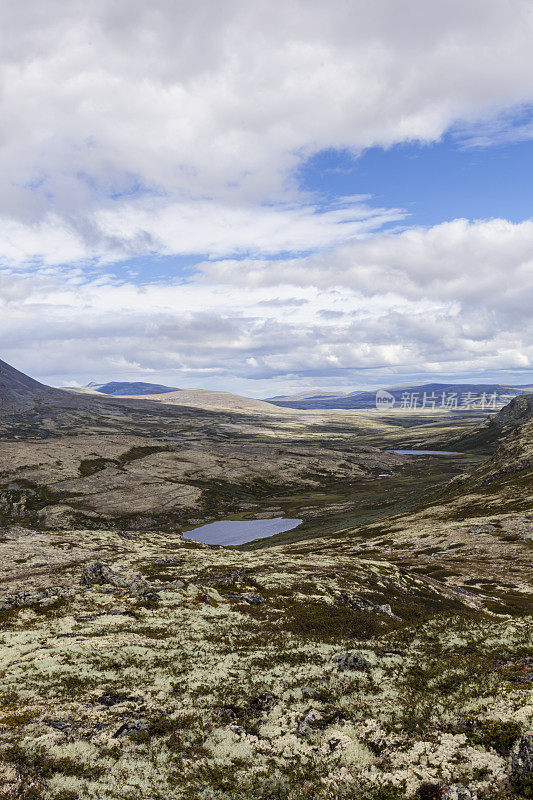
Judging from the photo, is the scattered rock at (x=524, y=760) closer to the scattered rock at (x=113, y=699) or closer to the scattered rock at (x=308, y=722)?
the scattered rock at (x=308, y=722)

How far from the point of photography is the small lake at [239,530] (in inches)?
5212

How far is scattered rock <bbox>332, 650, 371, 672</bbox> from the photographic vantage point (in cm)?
2283

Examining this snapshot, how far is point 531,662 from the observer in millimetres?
20391

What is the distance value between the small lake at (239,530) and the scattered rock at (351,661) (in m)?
108

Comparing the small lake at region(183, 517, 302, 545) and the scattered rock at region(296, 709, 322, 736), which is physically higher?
the scattered rock at region(296, 709, 322, 736)

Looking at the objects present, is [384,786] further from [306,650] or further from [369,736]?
[306,650]

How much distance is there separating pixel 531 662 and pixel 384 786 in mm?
12449

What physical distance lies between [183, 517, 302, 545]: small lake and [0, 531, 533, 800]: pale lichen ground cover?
95.6 metres

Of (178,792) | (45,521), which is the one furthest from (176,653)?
(45,521)

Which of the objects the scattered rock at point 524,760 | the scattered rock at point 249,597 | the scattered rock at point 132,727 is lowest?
the scattered rock at point 249,597

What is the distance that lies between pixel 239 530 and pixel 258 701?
12801 cm

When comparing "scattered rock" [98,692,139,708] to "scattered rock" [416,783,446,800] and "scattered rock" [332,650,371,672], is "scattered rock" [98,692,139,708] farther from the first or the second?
"scattered rock" [416,783,446,800]

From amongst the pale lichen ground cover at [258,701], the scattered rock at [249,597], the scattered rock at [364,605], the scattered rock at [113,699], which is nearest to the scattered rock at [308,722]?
the pale lichen ground cover at [258,701]

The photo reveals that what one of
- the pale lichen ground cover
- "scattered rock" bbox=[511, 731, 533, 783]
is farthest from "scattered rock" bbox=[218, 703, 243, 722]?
"scattered rock" bbox=[511, 731, 533, 783]
